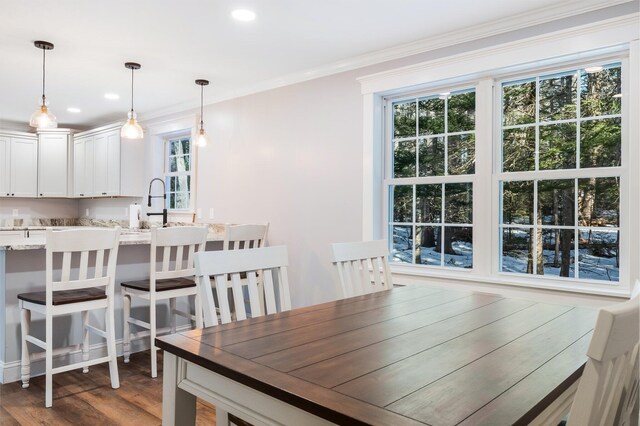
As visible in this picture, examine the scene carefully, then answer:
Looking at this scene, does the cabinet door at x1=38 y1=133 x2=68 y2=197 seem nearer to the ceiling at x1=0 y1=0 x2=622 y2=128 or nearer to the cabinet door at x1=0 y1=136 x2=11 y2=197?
the cabinet door at x1=0 y1=136 x2=11 y2=197

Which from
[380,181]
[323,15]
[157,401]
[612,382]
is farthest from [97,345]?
[612,382]

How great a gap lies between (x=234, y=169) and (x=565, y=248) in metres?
3.16

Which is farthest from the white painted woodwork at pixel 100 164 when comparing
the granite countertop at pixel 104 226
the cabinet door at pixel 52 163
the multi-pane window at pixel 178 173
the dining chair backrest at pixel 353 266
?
the dining chair backrest at pixel 353 266

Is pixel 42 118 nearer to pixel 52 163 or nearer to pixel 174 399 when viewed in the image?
pixel 174 399

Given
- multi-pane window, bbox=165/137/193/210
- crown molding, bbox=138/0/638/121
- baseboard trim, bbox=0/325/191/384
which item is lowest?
baseboard trim, bbox=0/325/191/384

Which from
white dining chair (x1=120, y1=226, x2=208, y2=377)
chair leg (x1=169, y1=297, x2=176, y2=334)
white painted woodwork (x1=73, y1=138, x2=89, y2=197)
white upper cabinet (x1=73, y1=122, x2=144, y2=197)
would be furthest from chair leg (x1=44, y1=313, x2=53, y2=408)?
white painted woodwork (x1=73, y1=138, x2=89, y2=197)

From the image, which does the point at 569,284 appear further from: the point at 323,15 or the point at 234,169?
the point at 234,169

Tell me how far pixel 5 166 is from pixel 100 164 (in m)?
1.55

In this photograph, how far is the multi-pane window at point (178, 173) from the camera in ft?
18.0

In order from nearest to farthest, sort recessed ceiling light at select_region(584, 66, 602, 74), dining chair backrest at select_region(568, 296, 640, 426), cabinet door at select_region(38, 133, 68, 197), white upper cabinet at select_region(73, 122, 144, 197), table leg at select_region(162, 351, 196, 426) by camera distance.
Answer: dining chair backrest at select_region(568, 296, 640, 426) < table leg at select_region(162, 351, 196, 426) < recessed ceiling light at select_region(584, 66, 602, 74) < white upper cabinet at select_region(73, 122, 144, 197) < cabinet door at select_region(38, 133, 68, 197)

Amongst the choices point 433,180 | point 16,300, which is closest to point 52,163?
point 16,300

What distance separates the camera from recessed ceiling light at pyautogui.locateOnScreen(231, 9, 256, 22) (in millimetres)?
2855

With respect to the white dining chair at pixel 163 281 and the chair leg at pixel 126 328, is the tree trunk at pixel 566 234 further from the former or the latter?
A: the chair leg at pixel 126 328

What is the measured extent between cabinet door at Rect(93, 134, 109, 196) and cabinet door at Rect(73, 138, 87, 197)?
1.19 feet
